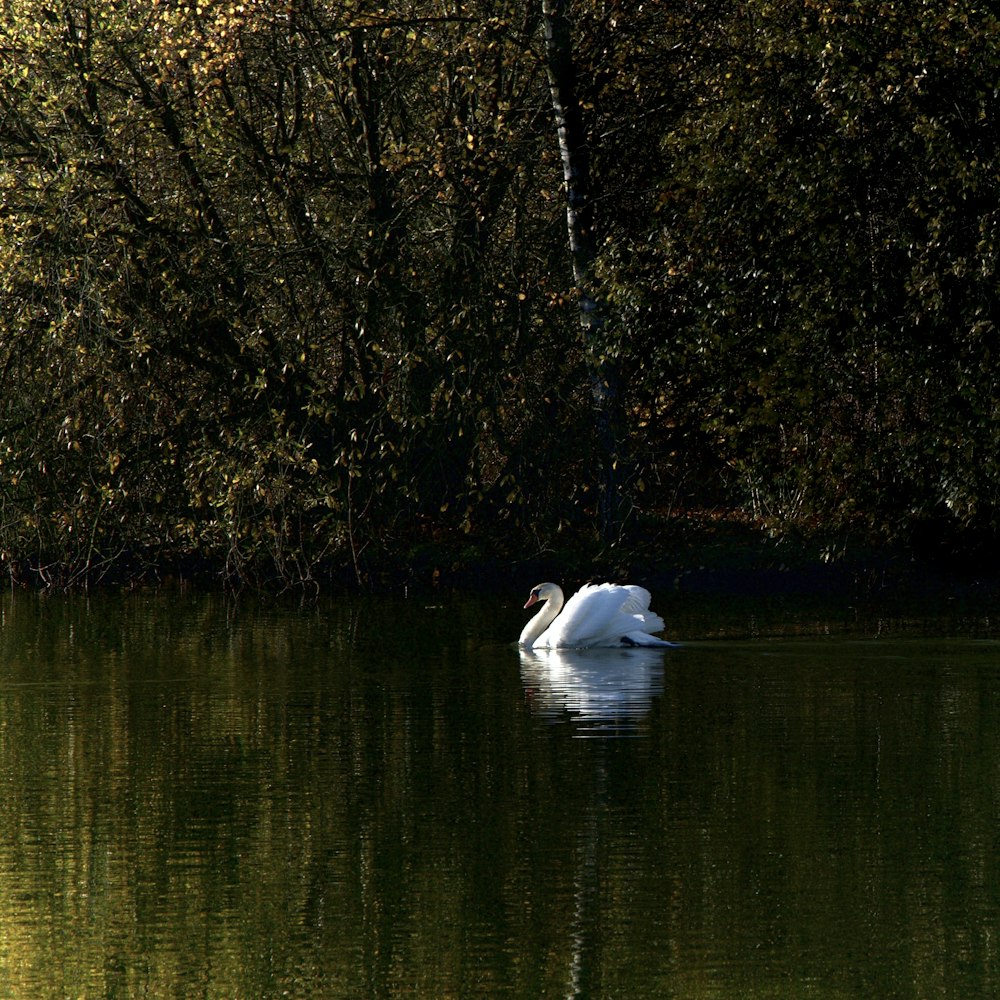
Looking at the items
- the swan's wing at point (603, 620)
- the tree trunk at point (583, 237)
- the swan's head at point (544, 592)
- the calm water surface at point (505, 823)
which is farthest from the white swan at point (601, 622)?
the tree trunk at point (583, 237)

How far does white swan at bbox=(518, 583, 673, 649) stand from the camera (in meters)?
17.6

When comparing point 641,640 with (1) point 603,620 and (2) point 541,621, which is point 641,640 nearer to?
(1) point 603,620

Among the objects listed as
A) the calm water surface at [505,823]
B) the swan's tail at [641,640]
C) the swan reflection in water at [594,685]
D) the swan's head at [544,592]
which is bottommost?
the calm water surface at [505,823]

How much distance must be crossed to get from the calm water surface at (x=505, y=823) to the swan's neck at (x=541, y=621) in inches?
30.6

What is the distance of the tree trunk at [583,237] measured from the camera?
23266mm

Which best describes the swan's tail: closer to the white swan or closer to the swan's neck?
the white swan

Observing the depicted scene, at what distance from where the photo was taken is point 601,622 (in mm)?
17766

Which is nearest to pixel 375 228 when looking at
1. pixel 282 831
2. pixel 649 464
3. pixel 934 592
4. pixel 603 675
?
pixel 649 464

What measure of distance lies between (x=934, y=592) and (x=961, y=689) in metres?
7.74

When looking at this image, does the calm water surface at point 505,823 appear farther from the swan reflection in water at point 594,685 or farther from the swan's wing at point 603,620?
the swan's wing at point 603,620

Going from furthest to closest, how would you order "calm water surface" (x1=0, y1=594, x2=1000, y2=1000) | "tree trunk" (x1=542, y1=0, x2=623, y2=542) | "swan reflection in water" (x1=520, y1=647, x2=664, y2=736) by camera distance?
"tree trunk" (x1=542, y1=0, x2=623, y2=542), "swan reflection in water" (x1=520, y1=647, x2=664, y2=736), "calm water surface" (x1=0, y1=594, x2=1000, y2=1000)

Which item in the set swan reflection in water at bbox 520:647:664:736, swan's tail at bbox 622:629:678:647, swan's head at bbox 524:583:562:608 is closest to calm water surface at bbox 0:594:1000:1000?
swan reflection in water at bbox 520:647:664:736

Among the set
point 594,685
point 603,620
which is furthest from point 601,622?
point 594,685

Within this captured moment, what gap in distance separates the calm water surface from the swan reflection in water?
0.17 ft
